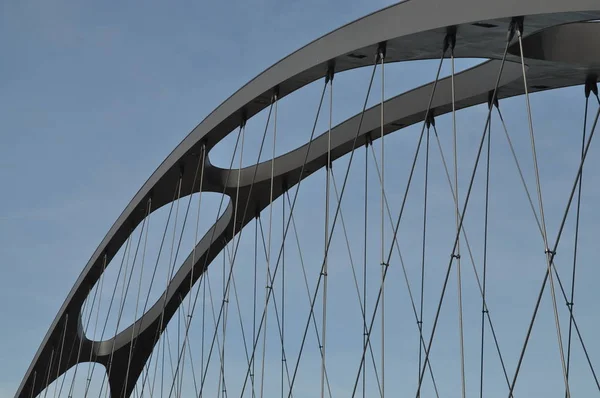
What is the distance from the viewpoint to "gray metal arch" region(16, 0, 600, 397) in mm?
12289

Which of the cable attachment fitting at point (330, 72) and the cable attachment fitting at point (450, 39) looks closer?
the cable attachment fitting at point (450, 39)

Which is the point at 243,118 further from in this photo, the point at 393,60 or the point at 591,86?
the point at 591,86

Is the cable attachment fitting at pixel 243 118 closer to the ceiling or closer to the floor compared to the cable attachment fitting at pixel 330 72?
closer to the ceiling

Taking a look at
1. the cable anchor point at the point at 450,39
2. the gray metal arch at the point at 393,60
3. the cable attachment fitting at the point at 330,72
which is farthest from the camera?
the cable attachment fitting at the point at 330,72

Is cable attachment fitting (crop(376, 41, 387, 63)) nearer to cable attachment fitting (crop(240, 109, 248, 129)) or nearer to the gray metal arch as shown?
the gray metal arch

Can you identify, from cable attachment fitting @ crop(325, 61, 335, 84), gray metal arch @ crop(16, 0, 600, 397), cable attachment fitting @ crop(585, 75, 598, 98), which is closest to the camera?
gray metal arch @ crop(16, 0, 600, 397)

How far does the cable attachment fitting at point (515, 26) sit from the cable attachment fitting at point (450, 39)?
949 mm

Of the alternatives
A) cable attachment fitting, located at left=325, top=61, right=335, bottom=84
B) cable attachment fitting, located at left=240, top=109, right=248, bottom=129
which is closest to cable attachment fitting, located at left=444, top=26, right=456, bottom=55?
cable attachment fitting, located at left=325, top=61, right=335, bottom=84

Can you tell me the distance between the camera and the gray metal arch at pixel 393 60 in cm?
1229

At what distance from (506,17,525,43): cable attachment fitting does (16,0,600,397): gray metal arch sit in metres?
0.08

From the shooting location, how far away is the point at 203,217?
129ft

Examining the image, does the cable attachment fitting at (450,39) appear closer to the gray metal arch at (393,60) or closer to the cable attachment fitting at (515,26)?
the gray metal arch at (393,60)

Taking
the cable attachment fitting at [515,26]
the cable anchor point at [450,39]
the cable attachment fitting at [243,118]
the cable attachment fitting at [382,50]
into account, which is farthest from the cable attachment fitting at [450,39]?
the cable attachment fitting at [243,118]

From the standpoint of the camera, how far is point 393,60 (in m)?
14.3
